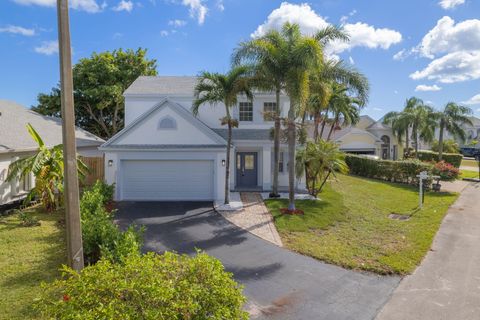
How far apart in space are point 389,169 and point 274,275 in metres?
19.7

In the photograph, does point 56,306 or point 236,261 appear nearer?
point 56,306

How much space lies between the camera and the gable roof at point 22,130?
529 inches

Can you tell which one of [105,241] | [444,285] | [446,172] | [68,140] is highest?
[68,140]

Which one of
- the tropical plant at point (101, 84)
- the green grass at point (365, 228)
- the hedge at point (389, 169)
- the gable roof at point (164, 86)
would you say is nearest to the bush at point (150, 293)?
the green grass at point (365, 228)

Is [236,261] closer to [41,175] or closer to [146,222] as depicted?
[146,222]

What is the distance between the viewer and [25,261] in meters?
7.78

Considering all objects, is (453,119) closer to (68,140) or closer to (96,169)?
(96,169)

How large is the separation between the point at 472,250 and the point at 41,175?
15830 mm

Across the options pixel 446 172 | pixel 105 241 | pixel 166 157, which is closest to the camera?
pixel 105 241

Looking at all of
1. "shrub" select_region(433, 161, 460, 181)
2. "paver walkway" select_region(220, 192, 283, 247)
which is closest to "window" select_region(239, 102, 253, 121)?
"paver walkway" select_region(220, 192, 283, 247)

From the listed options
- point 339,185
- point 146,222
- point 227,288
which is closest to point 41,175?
point 146,222

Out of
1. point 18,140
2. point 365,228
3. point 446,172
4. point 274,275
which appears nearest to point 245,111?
point 365,228

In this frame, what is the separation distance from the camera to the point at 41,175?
1217 centimetres

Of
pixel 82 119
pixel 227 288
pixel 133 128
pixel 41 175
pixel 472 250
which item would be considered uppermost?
pixel 82 119
